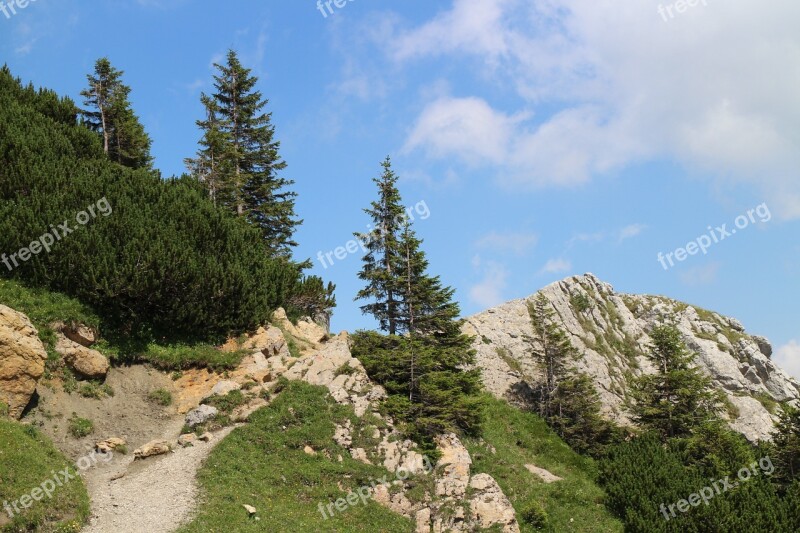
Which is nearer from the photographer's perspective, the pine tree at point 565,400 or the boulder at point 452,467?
the boulder at point 452,467

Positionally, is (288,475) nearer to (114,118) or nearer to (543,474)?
(543,474)

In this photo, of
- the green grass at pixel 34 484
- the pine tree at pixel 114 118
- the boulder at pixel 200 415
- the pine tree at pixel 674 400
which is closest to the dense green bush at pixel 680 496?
the pine tree at pixel 674 400

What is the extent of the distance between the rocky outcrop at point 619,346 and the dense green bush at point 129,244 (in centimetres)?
1941

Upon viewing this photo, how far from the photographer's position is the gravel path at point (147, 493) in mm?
19125

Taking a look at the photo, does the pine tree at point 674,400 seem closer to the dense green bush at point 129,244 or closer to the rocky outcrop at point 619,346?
the rocky outcrop at point 619,346

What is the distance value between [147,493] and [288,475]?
19.3ft

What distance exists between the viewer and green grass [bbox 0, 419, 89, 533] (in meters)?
17.1

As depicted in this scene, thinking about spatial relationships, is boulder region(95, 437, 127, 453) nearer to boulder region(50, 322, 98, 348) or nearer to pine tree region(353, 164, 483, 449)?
boulder region(50, 322, 98, 348)

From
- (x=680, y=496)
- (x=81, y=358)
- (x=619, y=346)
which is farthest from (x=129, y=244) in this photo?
(x=619, y=346)

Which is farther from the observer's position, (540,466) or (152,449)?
(540,466)

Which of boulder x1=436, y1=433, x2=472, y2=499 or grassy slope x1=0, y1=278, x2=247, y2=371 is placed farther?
boulder x1=436, y1=433, x2=472, y2=499

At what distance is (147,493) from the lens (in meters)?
21.1

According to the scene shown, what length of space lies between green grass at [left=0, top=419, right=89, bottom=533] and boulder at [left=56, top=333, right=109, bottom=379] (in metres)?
5.04

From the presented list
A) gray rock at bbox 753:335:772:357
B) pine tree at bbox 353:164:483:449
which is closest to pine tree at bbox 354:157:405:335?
pine tree at bbox 353:164:483:449
